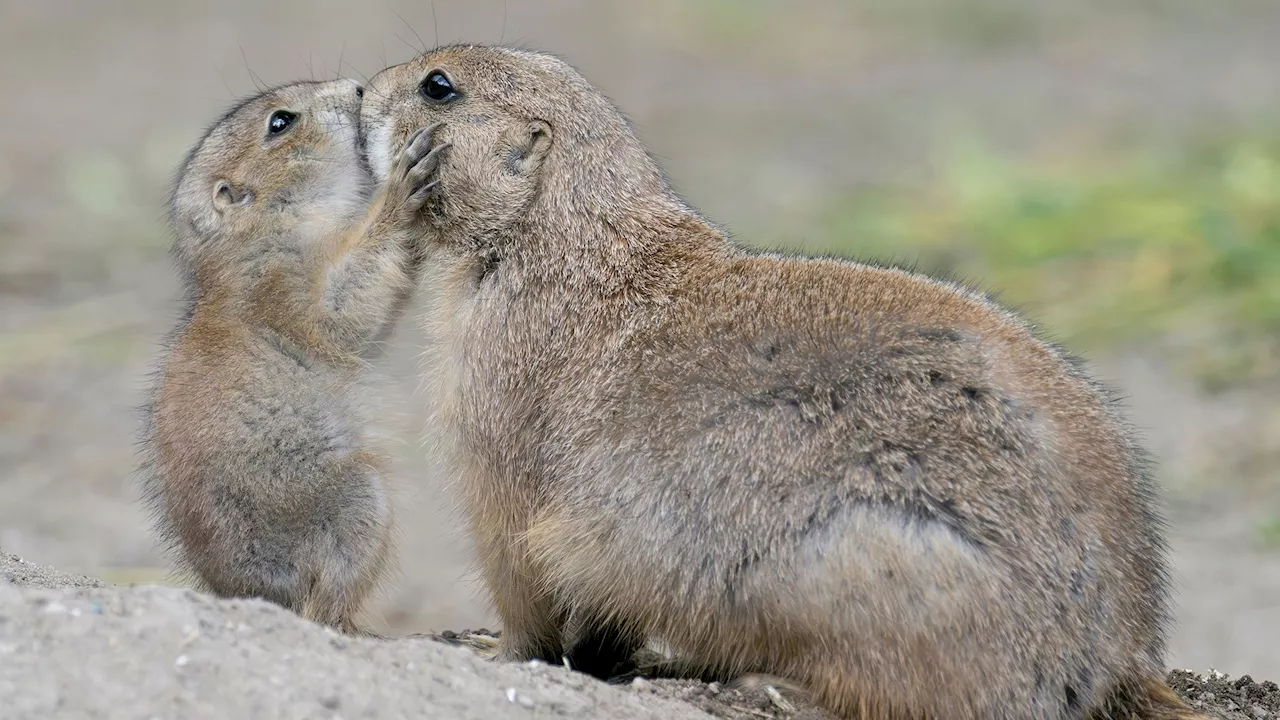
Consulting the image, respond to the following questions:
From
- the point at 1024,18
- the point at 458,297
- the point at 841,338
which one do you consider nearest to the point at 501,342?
the point at 458,297

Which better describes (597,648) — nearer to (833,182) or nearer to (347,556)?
(347,556)

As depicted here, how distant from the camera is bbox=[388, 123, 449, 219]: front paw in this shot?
6.18 m

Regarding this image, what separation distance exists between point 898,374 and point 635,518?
977 millimetres

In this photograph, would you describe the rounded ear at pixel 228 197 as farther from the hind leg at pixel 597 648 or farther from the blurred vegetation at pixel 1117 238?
the blurred vegetation at pixel 1117 238

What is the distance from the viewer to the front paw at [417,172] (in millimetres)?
6184

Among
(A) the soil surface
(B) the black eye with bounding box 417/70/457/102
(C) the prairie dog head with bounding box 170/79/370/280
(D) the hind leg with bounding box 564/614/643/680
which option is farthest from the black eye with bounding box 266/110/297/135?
(A) the soil surface

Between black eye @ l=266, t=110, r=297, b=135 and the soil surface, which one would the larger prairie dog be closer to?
the soil surface

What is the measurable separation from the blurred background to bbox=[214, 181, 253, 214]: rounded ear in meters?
0.98

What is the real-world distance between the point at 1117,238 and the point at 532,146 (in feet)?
27.1

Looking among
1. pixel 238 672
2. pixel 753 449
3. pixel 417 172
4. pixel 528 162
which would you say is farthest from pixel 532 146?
pixel 238 672

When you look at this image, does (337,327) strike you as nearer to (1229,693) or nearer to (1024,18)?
(1229,693)

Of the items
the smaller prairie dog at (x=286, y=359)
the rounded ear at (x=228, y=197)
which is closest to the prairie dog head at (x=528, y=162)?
the smaller prairie dog at (x=286, y=359)

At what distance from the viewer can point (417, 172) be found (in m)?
6.17

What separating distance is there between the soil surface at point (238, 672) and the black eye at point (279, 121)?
2.99 metres
